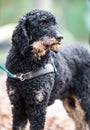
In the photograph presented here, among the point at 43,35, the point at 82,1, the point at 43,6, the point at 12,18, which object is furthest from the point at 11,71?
the point at 82,1

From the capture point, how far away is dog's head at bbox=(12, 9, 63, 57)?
772 centimetres

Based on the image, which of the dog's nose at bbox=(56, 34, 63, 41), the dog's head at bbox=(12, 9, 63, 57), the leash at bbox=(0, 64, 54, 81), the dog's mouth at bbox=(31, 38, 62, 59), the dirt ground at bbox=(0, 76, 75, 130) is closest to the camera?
the dog's nose at bbox=(56, 34, 63, 41)

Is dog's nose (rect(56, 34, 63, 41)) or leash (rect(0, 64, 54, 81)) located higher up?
dog's nose (rect(56, 34, 63, 41))

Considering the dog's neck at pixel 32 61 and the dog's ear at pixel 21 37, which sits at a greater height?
the dog's ear at pixel 21 37

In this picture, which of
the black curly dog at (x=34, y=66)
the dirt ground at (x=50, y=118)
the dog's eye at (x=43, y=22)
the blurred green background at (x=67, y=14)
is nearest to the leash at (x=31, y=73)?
the black curly dog at (x=34, y=66)

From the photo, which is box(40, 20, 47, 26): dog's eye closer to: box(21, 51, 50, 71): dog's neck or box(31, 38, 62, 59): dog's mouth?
box(31, 38, 62, 59): dog's mouth

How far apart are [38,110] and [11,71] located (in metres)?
0.60

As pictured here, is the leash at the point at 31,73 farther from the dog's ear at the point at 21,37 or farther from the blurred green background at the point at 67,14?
the blurred green background at the point at 67,14

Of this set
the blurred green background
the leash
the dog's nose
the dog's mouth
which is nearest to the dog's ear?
the dog's mouth

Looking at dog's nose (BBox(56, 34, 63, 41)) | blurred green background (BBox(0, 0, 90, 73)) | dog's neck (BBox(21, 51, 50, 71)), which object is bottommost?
dog's nose (BBox(56, 34, 63, 41))

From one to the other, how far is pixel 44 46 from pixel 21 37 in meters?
0.31

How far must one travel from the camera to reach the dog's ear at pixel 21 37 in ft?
25.4

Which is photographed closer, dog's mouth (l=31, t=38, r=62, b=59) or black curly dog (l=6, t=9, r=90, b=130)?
dog's mouth (l=31, t=38, r=62, b=59)

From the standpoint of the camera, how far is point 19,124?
8.22 meters
